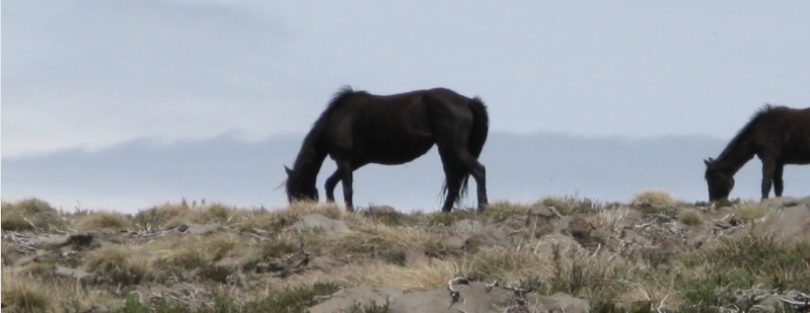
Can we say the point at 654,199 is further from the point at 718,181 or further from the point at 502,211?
the point at 718,181

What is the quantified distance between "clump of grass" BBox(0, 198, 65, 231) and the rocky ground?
0.03 metres

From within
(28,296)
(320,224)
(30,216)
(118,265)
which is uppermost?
(30,216)

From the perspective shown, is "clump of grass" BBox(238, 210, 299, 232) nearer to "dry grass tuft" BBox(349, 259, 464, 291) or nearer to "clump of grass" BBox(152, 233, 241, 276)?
"clump of grass" BBox(152, 233, 241, 276)

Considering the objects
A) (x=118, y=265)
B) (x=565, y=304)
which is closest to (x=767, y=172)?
(x=118, y=265)

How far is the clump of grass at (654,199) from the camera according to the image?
812 inches

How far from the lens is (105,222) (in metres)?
19.3

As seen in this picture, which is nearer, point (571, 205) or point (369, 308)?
point (369, 308)

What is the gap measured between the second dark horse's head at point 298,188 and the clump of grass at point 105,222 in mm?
4030

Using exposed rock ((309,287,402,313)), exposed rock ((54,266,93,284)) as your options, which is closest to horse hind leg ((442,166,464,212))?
exposed rock ((54,266,93,284))

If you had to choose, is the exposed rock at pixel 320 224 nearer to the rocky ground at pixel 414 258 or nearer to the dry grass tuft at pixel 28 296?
the rocky ground at pixel 414 258

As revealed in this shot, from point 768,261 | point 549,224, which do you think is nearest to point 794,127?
point 549,224

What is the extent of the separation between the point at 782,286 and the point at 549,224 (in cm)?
608

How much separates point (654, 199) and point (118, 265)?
312 inches

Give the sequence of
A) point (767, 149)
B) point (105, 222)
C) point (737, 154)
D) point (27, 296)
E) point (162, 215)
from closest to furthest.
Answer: point (27, 296) → point (105, 222) → point (162, 215) → point (767, 149) → point (737, 154)
